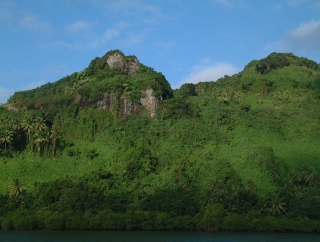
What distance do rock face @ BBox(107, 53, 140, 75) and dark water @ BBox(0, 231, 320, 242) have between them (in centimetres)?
6258

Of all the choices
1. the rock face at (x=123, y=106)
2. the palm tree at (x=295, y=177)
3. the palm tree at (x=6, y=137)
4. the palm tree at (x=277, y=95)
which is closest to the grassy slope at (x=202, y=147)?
the rock face at (x=123, y=106)

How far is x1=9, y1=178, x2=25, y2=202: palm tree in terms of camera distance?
224ft

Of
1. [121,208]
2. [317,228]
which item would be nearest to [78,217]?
[121,208]

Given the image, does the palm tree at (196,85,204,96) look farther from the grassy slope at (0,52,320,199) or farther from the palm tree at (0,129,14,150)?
the palm tree at (0,129,14,150)

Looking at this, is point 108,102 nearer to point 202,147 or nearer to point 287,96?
point 202,147

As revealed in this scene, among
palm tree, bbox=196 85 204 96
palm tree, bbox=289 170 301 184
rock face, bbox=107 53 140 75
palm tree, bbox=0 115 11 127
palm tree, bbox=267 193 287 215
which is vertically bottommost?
palm tree, bbox=267 193 287 215

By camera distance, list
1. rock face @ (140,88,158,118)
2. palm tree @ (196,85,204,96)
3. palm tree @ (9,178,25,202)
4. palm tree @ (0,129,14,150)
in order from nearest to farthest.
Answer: palm tree @ (9,178,25,202) < palm tree @ (0,129,14,150) < rock face @ (140,88,158,118) < palm tree @ (196,85,204,96)

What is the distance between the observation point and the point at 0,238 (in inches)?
1954

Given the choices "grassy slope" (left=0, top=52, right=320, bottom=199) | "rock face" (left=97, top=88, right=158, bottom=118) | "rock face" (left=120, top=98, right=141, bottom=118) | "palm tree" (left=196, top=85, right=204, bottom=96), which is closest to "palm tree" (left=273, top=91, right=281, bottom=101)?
"grassy slope" (left=0, top=52, right=320, bottom=199)

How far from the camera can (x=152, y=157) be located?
82.4 metres

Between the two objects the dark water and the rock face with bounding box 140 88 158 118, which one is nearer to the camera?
the dark water

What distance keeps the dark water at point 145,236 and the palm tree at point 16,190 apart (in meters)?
12.0

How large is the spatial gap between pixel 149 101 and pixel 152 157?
2204 cm

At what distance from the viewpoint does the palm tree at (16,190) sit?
68375mm
